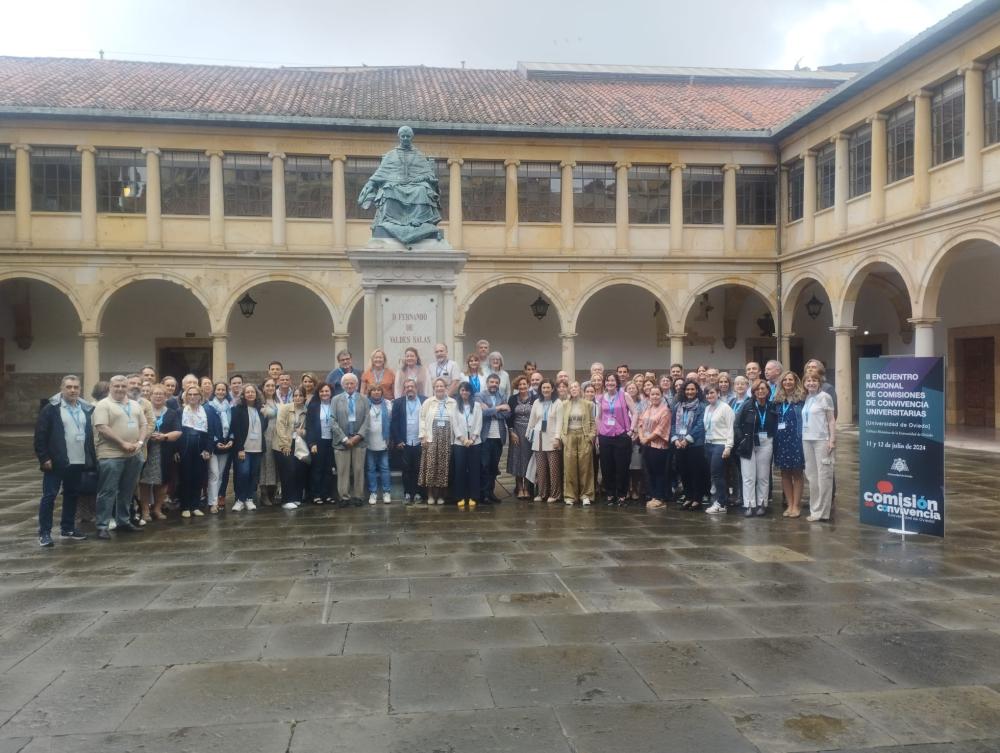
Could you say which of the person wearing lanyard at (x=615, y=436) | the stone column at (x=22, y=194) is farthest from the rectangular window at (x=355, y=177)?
the person wearing lanyard at (x=615, y=436)

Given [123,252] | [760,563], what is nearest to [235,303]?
[123,252]

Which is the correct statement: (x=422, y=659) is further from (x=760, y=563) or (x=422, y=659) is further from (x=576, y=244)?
(x=576, y=244)

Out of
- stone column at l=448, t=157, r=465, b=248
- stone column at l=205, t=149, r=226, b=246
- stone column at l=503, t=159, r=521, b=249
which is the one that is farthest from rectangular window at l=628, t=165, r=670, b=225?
stone column at l=205, t=149, r=226, b=246

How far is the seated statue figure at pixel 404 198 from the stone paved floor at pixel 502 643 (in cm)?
413

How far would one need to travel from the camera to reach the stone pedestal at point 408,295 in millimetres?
9312

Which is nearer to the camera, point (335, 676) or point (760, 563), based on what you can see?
point (335, 676)

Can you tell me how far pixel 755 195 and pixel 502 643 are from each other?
20.7 metres


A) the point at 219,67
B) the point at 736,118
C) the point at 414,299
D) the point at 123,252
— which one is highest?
the point at 219,67

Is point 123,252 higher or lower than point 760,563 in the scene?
higher

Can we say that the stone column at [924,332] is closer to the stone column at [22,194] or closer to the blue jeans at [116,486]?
the blue jeans at [116,486]

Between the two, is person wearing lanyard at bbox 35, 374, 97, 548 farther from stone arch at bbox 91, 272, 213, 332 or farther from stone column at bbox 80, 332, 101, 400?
stone column at bbox 80, 332, 101, 400

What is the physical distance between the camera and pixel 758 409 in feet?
25.5

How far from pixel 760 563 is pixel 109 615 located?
14.1 feet

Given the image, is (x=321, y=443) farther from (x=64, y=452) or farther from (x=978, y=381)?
(x=978, y=381)
